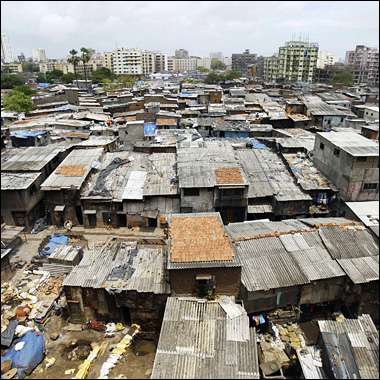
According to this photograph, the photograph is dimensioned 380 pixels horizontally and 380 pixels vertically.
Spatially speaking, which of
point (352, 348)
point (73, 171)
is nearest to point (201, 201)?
point (73, 171)

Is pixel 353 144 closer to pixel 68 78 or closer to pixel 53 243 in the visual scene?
pixel 53 243

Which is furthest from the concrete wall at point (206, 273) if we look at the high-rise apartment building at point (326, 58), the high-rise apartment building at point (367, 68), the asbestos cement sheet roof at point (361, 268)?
the high-rise apartment building at point (326, 58)

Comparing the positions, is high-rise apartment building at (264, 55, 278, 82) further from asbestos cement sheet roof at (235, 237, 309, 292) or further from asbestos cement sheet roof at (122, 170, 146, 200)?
asbestos cement sheet roof at (235, 237, 309, 292)

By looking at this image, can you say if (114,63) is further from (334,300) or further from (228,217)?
(334,300)

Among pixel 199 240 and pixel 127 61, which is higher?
pixel 127 61

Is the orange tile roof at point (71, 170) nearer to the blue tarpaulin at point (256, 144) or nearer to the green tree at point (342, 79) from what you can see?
the blue tarpaulin at point (256, 144)

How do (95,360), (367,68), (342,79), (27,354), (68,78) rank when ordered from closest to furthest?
(27,354) → (95,360) → (342,79) → (68,78) → (367,68)

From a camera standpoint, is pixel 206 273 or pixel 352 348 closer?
pixel 352 348
